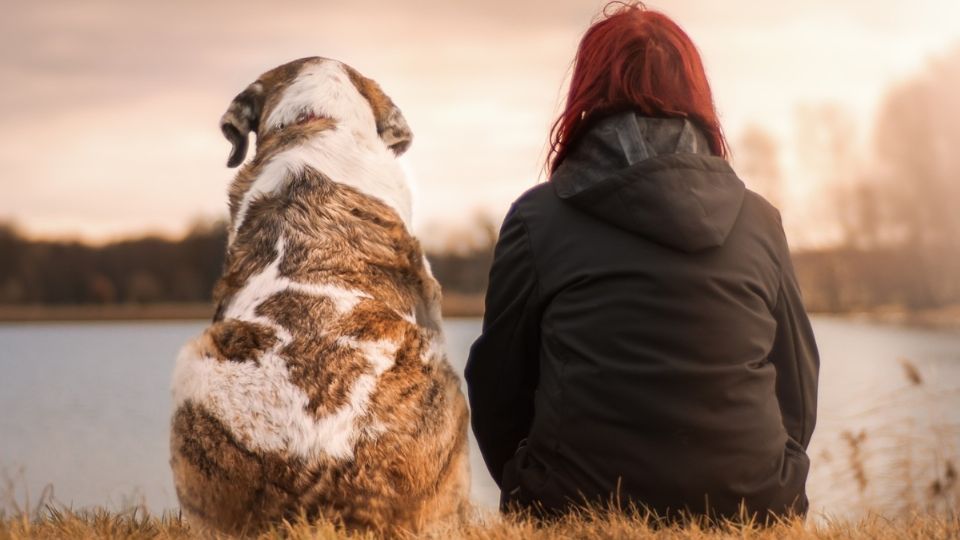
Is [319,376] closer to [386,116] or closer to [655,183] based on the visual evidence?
[655,183]

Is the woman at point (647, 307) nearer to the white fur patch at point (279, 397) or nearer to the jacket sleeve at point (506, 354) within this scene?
the jacket sleeve at point (506, 354)

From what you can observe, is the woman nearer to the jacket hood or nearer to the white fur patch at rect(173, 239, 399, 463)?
the jacket hood

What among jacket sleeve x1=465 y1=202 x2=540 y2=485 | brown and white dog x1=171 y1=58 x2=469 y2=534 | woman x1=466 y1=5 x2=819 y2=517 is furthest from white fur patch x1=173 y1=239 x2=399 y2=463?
woman x1=466 y1=5 x2=819 y2=517

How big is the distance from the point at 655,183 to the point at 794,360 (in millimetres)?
1168

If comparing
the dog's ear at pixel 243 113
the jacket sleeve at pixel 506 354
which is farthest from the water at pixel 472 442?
the dog's ear at pixel 243 113

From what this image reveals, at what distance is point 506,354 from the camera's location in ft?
13.5

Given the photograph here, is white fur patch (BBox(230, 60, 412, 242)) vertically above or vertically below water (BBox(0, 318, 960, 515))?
above

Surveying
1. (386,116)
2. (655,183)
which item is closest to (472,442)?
(386,116)

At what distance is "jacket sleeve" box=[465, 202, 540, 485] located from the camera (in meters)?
3.91

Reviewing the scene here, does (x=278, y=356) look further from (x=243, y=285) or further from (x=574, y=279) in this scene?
(x=574, y=279)

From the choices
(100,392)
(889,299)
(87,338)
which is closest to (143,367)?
(100,392)

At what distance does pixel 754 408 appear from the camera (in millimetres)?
3777

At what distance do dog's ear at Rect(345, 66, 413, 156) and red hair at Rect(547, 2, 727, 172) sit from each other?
1.19m

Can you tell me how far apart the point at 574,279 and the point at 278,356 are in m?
1.19
